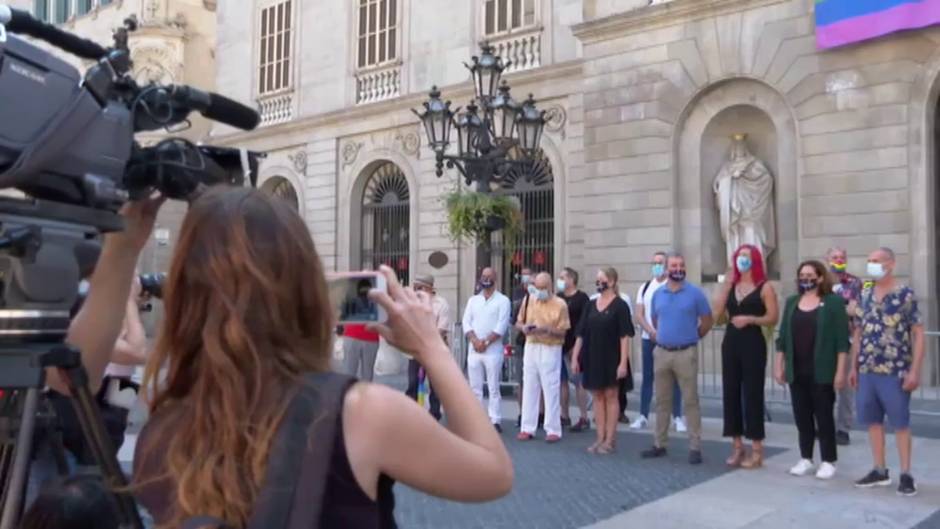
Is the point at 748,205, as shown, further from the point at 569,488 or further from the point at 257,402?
the point at 257,402

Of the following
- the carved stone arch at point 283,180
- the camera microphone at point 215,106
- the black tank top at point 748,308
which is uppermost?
the carved stone arch at point 283,180

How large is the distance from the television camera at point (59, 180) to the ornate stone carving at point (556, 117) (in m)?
18.0

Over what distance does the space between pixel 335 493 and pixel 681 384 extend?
780 centimetres

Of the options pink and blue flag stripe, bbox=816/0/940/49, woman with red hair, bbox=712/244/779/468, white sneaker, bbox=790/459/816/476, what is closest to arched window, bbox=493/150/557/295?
pink and blue flag stripe, bbox=816/0/940/49

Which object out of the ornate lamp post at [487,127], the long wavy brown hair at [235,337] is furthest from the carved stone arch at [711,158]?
the long wavy brown hair at [235,337]

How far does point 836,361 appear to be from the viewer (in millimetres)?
8023

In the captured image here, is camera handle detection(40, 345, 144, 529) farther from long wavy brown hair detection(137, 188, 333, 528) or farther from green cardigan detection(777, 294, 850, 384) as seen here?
green cardigan detection(777, 294, 850, 384)

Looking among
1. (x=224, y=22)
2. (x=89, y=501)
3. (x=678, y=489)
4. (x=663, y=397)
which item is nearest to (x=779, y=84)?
(x=663, y=397)

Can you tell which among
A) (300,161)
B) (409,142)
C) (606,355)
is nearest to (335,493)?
(606,355)

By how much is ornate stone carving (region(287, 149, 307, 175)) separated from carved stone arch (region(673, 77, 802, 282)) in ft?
38.4

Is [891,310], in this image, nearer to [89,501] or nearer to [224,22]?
[89,501]

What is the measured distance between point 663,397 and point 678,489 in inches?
57.5

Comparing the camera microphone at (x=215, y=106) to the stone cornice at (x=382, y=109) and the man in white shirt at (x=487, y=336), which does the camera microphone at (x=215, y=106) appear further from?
the stone cornice at (x=382, y=109)

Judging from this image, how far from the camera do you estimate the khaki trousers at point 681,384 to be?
9.01m
